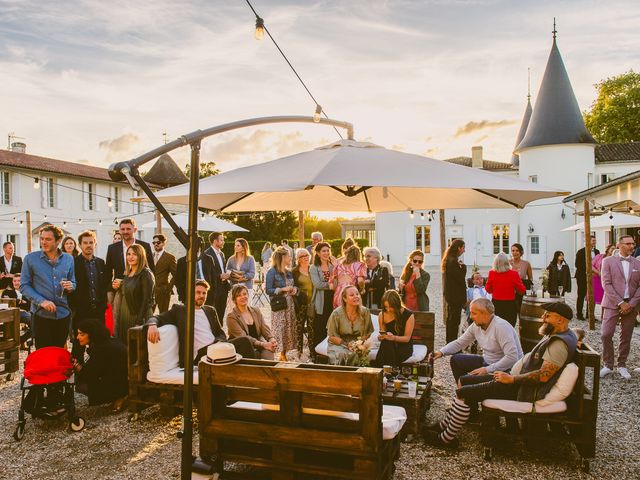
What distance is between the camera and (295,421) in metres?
3.57

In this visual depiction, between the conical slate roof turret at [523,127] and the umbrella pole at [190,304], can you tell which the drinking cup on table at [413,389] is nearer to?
the umbrella pole at [190,304]

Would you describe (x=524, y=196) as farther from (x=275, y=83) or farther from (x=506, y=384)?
(x=275, y=83)

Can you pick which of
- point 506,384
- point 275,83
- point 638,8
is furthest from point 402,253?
point 506,384

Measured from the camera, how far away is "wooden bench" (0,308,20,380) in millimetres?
6801

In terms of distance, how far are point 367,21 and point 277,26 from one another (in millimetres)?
1510

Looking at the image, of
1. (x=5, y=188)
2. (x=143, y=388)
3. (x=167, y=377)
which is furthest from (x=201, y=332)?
(x=5, y=188)

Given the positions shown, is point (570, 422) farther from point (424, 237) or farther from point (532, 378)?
point (424, 237)

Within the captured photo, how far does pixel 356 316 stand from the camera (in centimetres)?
609

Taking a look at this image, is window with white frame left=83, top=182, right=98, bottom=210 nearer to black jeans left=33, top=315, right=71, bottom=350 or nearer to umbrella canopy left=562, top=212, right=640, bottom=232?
black jeans left=33, top=315, right=71, bottom=350

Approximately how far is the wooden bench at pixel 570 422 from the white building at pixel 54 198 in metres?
22.5

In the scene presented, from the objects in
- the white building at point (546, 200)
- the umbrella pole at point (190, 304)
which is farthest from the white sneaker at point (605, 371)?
the white building at point (546, 200)

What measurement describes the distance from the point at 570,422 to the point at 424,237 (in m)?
31.4

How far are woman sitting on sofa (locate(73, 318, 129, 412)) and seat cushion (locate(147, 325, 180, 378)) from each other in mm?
486

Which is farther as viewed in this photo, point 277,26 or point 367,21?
point 367,21
